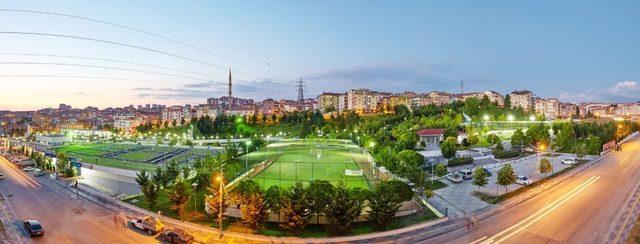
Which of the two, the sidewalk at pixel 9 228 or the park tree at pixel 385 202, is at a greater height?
the park tree at pixel 385 202

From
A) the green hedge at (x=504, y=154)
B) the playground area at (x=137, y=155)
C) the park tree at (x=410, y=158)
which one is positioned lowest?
the playground area at (x=137, y=155)

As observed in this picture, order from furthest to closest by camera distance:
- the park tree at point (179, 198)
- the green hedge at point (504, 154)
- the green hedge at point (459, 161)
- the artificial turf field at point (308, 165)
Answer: the green hedge at point (504, 154)
the green hedge at point (459, 161)
the artificial turf field at point (308, 165)
the park tree at point (179, 198)

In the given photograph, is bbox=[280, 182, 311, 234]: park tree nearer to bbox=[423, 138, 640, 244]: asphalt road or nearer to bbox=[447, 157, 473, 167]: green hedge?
bbox=[423, 138, 640, 244]: asphalt road

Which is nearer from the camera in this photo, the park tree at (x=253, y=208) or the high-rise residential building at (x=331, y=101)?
the park tree at (x=253, y=208)

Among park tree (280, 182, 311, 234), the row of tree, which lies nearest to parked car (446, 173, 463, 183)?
the row of tree

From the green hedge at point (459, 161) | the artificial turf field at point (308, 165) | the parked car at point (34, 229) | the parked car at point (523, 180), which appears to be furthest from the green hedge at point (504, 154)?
the parked car at point (34, 229)

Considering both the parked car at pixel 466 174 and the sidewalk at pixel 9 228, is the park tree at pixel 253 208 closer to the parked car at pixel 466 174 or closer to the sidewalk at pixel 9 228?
the sidewalk at pixel 9 228

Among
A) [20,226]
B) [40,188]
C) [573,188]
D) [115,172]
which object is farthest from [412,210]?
[115,172]
